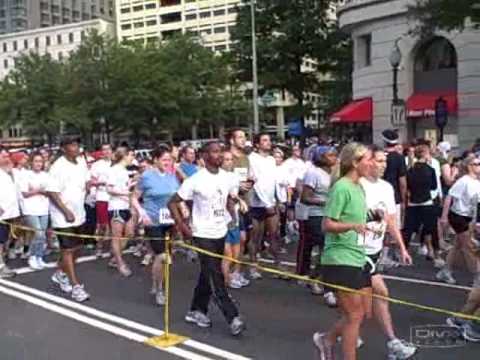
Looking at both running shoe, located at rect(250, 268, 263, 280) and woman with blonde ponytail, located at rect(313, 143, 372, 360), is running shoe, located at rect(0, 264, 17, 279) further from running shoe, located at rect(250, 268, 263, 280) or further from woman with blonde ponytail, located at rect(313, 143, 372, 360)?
woman with blonde ponytail, located at rect(313, 143, 372, 360)

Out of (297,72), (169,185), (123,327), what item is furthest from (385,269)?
(297,72)

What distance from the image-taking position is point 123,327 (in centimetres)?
705

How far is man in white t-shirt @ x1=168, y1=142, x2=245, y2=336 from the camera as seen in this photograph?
6570 mm

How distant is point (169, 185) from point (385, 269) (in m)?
3.28

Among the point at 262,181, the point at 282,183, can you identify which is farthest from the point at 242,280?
the point at 282,183

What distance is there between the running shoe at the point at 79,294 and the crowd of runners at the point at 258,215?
0.02 metres

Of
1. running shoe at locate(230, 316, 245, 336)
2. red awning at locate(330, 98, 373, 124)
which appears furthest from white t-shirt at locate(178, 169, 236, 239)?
red awning at locate(330, 98, 373, 124)

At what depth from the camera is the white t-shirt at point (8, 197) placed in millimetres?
10133

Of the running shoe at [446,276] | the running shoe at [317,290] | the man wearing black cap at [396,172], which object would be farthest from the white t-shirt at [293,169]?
the running shoe at [317,290]

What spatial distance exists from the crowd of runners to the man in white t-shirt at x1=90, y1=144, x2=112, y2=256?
29 mm

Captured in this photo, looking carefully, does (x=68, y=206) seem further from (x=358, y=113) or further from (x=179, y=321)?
(x=358, y=113)

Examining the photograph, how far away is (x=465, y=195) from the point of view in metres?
8.30

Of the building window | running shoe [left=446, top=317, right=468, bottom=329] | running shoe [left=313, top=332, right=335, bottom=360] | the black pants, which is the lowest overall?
running shoe [left=446, top=317, right=468, bottom=329]

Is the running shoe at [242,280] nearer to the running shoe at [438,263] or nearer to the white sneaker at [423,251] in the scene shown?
the running shoe at [438,263]
